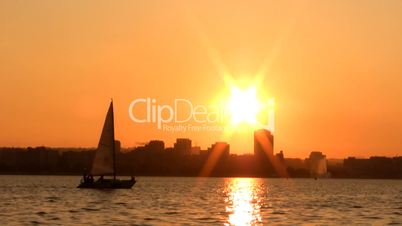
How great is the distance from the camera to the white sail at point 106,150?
13362 cm

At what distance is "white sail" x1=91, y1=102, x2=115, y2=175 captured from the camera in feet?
438

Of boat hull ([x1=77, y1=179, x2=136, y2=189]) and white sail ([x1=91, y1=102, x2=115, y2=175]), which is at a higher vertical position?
white sail ([x1=91, y1=102, x2=115, y2=175])

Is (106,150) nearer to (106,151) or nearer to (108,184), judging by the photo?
(106,151)

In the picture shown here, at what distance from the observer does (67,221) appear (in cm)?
7644

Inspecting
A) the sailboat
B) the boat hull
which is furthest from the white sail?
the boat hull

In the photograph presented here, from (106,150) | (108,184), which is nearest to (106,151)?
(106,150)

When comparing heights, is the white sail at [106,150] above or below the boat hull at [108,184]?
above

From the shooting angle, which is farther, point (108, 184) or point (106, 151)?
point (108, 184)

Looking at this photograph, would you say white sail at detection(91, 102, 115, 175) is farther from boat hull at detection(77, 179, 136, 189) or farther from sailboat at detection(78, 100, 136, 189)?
boat hull at detection(77, 179, 136, 189)

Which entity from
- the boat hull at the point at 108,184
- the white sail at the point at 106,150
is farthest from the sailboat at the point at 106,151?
the boat hull at the point at 108,184

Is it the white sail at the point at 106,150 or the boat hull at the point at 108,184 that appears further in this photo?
the boat hull at the point at 108,184

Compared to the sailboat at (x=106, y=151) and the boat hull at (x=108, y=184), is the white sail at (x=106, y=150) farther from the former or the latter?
the boat hull at (x=108, y=184)

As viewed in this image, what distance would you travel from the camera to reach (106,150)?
134 meters

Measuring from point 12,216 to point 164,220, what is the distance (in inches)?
648
